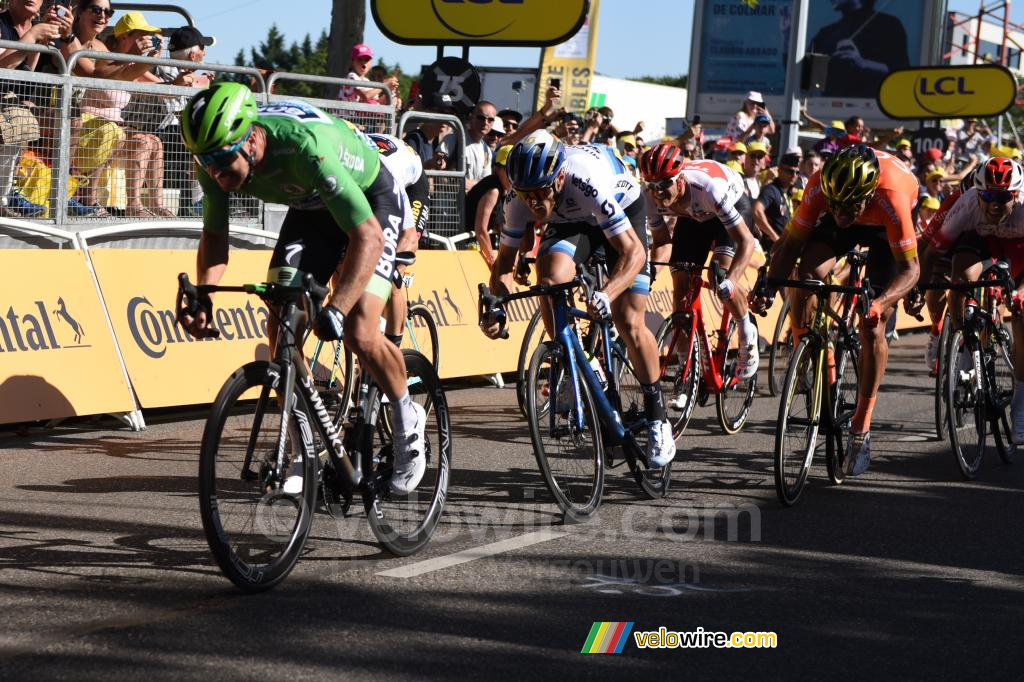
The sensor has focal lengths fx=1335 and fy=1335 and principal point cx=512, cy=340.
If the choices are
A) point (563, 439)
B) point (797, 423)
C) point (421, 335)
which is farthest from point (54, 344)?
point (797, 423)

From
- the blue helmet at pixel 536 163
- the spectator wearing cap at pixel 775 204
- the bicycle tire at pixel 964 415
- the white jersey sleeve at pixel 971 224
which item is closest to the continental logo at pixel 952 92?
the spectator wearing cap at pixel 775 204

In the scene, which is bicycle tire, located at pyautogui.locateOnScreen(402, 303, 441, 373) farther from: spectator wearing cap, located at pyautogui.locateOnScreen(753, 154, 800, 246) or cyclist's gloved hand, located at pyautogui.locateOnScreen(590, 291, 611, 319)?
spectator wearing cap, located at pyautogui.locateOnScreen(753, 154, 800, 246)

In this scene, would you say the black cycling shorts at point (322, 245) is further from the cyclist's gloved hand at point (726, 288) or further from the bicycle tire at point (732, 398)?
the bicycle tire at point (732, 398)

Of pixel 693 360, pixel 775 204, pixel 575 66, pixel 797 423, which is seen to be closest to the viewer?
pixel 797 423

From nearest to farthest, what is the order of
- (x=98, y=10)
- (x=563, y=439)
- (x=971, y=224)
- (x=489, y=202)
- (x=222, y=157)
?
1. (x=222, y=157)
2. (x=563, y=439)
3. (x=971, y=224)
4. (x=98, y=10)
5. (x=489, y=202)

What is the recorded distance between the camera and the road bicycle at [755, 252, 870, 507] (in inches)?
276

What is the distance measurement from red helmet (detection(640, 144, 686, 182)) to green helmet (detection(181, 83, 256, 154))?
4547 mm

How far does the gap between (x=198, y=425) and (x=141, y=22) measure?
3.70 meters

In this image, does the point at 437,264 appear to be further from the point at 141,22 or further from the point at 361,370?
the point at 361,370

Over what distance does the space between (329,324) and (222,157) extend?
735mm

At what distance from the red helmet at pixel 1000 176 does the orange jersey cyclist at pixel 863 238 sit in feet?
3.25

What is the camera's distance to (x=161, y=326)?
30.6 ft

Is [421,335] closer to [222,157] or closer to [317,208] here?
[317,208]

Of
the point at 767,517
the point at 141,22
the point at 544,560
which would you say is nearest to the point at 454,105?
the point at 141,22
